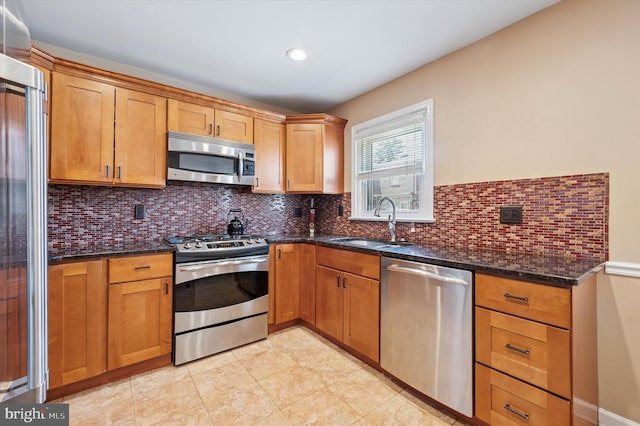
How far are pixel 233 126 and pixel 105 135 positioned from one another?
1036mm

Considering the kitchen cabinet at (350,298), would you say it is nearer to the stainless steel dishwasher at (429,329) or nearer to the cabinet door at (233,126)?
the stainless steel dishwasher at (429,329)

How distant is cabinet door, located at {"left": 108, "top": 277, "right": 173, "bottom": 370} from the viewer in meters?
1.94

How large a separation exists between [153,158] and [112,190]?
46 centimetres

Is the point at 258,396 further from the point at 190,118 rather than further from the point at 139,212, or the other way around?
the point at 190,118

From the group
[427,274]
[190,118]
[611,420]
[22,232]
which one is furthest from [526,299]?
[190,118]

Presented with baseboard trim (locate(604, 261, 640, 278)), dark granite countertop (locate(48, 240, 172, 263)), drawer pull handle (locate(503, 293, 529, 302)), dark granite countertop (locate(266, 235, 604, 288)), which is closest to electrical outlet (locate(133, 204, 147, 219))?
dark granite countertop (locate(48, 240, 172, 263))

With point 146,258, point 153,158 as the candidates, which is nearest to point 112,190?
point 153,158

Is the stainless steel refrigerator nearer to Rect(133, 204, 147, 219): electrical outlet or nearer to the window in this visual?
Rect(133, 204, 147, 219): electrical outlet

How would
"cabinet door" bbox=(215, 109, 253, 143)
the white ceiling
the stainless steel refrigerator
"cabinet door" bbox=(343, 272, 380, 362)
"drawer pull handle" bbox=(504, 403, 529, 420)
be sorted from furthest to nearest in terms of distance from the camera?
1. "cabinet door" bbox=(215, 109, 253, 143)
2. "cabinet door" bbox=(343, 272, 380, 362)
3. the white ceiling
4. "drawer pull handle" bbox=(504, 403, 529, 420)
5. the stainless steel refrigerator

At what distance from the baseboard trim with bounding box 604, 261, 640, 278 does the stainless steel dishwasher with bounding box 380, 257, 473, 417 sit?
74 cm

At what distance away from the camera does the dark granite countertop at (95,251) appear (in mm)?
1775

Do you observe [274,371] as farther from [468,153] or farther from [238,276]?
[468,153]

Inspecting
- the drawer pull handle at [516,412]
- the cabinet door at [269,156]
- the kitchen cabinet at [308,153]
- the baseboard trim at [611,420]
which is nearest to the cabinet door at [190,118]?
the cabinet door at [269,156]

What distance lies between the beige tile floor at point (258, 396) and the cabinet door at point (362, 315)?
0.16 m
